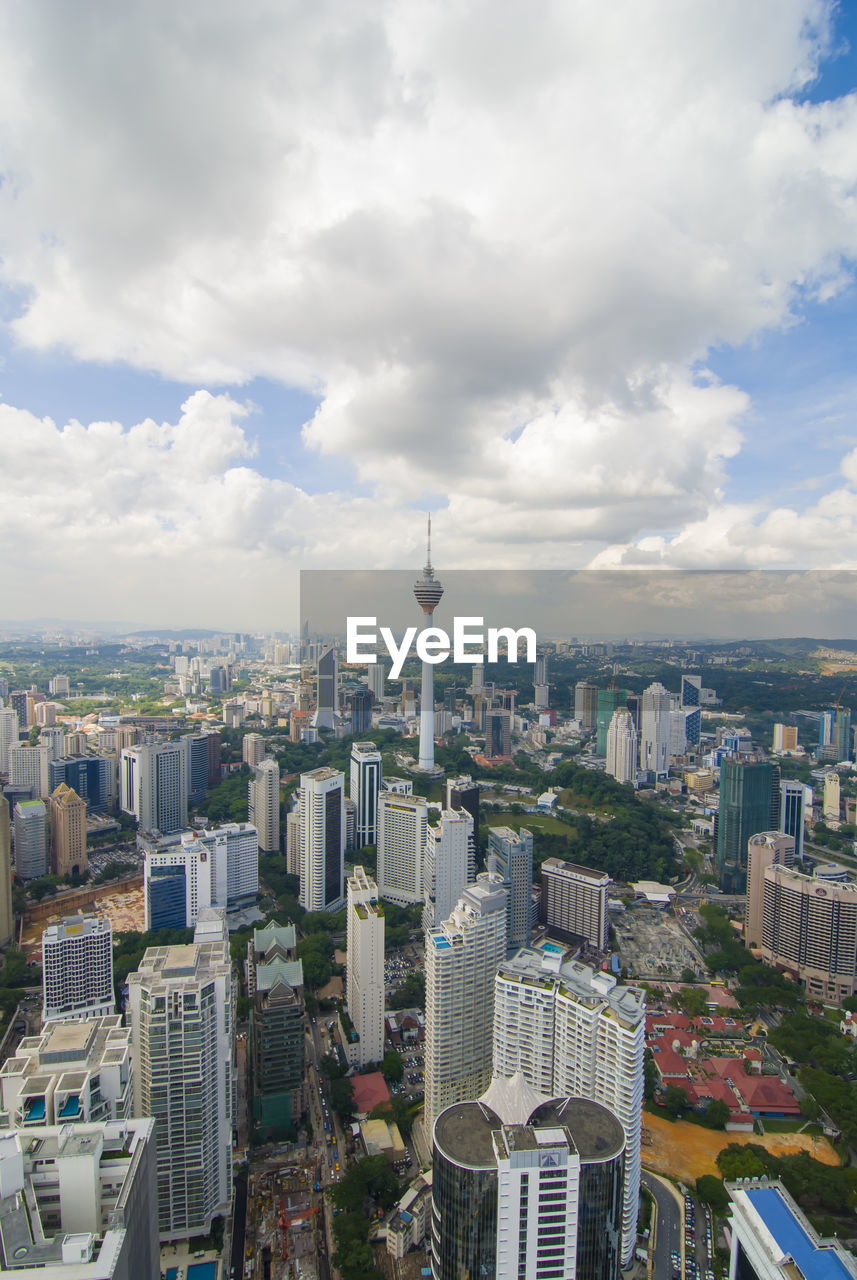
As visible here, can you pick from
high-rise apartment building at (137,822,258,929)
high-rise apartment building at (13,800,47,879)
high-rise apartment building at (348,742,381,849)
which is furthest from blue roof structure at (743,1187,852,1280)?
high-rise apartment building at (13,800,47,879)

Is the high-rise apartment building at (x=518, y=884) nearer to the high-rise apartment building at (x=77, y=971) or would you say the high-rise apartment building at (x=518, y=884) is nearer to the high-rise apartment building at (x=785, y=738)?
the high-rise apartment building at (x=77, y=971)

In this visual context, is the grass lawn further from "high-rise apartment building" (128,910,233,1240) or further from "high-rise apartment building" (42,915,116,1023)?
"high-rise apartment building" (128,910,233,1240)

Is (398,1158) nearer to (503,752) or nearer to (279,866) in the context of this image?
(279,866)

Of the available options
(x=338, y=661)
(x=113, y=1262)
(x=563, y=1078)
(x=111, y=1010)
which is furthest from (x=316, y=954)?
(x=338, y=661)

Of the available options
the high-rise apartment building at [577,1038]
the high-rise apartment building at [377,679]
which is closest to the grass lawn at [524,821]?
the high-rise apartment building at [377,679]

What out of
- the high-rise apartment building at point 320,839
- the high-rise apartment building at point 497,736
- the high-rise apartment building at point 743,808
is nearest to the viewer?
the high-rise apartment building at point 320,839

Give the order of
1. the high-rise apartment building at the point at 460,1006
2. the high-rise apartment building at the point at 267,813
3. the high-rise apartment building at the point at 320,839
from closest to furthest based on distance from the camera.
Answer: the high-rise apartment building at the point at 460,1006, the high-rise apartment building at the point at 320,839, the high-rise apartment building at the point at 267,813
